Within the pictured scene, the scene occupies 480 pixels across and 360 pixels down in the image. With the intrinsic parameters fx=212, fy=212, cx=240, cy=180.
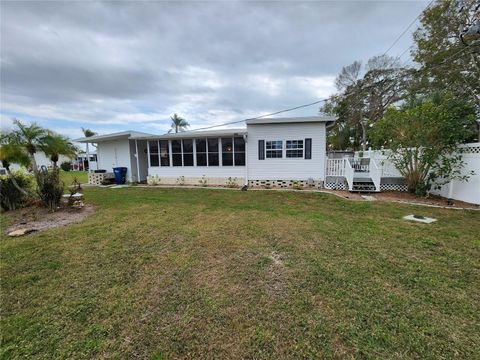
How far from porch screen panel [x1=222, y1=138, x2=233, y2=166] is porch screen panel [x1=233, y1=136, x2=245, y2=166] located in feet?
0.71

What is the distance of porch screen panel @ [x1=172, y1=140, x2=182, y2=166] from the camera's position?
470 inches

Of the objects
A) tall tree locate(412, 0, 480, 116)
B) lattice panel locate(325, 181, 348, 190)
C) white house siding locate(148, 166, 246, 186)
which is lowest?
lattice panel locate(325, 181, 348, 190)

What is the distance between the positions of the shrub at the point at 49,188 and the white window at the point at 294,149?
8987mm

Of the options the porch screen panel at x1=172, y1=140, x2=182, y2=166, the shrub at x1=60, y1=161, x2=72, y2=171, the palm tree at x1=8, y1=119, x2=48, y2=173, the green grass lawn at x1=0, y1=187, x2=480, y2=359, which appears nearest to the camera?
the green grass lawn at x1=0, y1=187, x2=480, y2=359

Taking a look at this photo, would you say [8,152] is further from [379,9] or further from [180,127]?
[180,127]

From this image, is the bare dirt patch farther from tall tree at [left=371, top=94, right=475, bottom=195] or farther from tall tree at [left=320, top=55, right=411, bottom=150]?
tall tree at [left=320, top=55, right=411, bottom=150]

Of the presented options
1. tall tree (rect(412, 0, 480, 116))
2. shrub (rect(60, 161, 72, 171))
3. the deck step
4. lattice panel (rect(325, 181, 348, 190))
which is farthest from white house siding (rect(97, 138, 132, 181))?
tall tree (rect(412, 0, 480, 116))

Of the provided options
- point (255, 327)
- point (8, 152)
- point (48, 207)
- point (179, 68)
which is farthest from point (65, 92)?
point (255, 327)

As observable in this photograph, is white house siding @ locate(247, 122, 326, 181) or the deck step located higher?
white house siding @ locate(247, 122, 326, 181)

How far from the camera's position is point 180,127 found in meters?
35.0

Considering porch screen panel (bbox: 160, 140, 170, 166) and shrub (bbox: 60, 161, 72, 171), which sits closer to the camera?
porch screen panel (bbox: 160, 140, 170, 166)

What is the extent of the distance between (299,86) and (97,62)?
48.3 feet

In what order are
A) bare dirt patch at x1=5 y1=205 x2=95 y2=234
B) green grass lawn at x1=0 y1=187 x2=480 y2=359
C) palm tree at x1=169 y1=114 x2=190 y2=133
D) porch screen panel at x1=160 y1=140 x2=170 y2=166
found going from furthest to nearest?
palm tree at x1=169 y1=114 x2=190 y2=133
porch screen panel at x1=160 y1=140 x2=170 y2=166
bare dirt patch at x1=5 y1=205 x2=95 y2=234
green grass lawn at x1=0 y1=187 x2=480 y2=359

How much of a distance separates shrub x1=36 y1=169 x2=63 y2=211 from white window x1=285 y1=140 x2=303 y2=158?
899 centimetres
